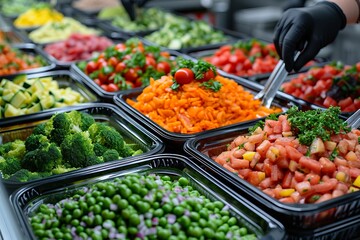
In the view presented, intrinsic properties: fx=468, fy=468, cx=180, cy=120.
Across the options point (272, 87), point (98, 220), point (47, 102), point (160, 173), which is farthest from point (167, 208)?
point (47, 102)

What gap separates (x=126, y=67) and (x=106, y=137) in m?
1.20

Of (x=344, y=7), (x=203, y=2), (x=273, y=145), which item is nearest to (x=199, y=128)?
(x=273, y=145)

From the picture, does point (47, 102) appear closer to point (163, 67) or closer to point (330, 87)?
point (163, 67)

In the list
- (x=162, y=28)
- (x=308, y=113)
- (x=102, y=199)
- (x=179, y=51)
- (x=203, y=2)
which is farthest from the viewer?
Result: (x=203, y=2)

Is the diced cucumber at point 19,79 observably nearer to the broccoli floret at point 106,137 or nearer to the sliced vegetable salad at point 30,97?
the sliced vegetable salad at point 30,97

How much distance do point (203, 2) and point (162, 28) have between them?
252 cm

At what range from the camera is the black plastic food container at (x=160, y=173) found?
1.79 meters

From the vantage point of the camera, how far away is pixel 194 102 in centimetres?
267

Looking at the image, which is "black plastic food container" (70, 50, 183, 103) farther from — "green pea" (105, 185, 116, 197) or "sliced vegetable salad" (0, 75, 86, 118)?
"green pea" (105, 185, 116, 197)

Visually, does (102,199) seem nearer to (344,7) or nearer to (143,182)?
(143,182)

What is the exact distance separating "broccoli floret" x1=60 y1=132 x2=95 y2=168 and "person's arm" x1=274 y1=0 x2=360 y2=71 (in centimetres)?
128

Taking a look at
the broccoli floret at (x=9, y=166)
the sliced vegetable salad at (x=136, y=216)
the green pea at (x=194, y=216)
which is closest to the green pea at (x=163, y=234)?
the sliced vegetable salad at (x=136, y=216)

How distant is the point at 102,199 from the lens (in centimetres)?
177

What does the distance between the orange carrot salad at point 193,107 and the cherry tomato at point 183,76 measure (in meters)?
0.03
